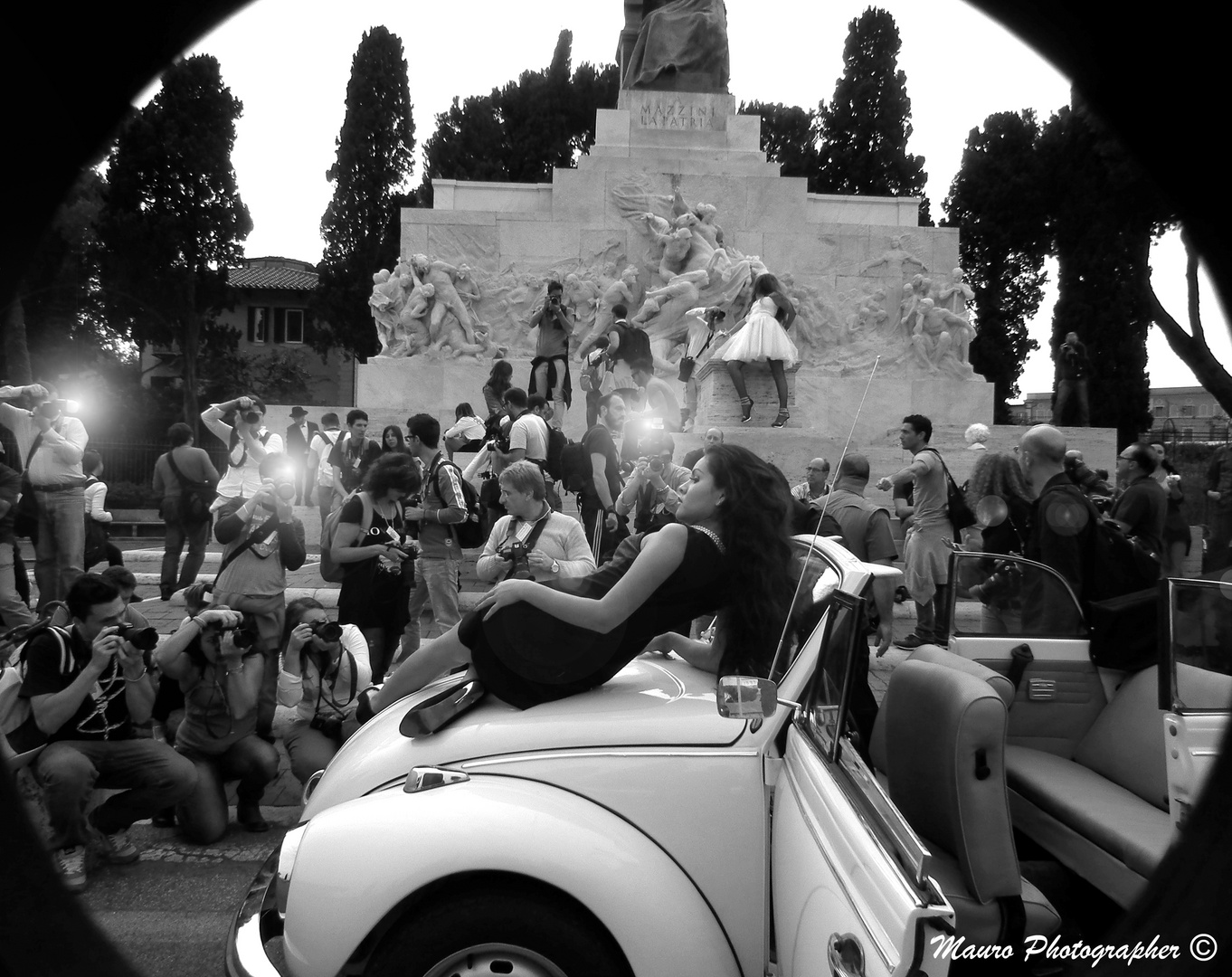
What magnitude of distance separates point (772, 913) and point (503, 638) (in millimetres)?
1084

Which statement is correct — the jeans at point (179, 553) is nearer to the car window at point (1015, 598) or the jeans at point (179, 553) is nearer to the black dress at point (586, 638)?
the black dress at point (586, 638)

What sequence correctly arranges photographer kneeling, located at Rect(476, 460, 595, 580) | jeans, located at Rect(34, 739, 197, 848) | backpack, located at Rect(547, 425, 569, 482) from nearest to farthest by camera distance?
jeans, located at Rect(34, 739, 197, 848) < photographer kneeling, located at Rect(476, 460, 595, 580) < backpack, located at Rect(547, 425, 569, 482)

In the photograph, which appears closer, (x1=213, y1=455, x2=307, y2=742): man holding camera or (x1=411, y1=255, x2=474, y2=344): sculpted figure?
(x1=213, y1=455, x2=307, y2=742): man holding camera

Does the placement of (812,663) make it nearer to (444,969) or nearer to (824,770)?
(824,770)

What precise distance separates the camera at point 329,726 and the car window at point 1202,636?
3583mm

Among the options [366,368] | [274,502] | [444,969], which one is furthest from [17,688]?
[366,368]

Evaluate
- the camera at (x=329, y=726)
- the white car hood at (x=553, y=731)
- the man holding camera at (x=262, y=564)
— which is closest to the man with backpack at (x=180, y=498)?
the man holding camera at (x=262, y=564)

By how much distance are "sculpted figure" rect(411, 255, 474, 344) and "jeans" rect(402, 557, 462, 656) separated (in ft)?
51.8

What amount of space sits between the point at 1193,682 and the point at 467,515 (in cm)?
514

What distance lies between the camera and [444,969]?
237cm

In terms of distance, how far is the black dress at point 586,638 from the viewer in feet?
9.73

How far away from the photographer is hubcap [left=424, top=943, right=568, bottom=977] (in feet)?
7.76

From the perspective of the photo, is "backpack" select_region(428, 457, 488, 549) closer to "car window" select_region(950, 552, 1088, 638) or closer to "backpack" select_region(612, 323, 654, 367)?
"car window" select_region(950, 552, 1088, 638)

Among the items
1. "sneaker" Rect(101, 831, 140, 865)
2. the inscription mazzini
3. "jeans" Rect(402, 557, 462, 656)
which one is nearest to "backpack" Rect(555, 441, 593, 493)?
"jeans" Rect(402, 557, 462, 656)
